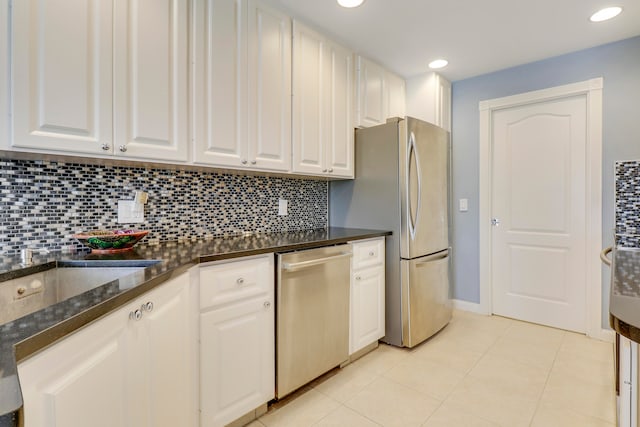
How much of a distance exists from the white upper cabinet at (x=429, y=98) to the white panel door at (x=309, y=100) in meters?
1.15

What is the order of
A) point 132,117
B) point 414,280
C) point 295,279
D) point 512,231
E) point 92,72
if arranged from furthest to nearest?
point 512,231
point 414,280
point 295,279
point 132,117
point 92,72

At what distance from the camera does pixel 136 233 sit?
1.50 m

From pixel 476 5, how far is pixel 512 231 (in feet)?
6.51

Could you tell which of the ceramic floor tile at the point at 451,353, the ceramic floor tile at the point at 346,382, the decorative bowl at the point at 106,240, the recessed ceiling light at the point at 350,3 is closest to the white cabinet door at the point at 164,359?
the decorative bowl at the point at 106,240

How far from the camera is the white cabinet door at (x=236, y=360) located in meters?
1.38

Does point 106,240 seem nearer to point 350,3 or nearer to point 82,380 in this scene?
point 82,380

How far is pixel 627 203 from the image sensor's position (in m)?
2.38

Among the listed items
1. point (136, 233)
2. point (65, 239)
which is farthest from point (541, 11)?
point (65, 239)

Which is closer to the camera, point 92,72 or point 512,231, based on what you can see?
point 92,72

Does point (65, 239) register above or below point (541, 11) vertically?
below

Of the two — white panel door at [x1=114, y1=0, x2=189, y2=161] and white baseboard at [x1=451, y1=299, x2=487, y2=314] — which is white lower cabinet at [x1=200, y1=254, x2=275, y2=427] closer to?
white panel door at [x1=114, y1=0, x2=189, y2=161]

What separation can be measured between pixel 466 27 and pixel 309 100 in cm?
125

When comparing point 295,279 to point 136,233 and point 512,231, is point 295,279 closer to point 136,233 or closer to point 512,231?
point 136,233

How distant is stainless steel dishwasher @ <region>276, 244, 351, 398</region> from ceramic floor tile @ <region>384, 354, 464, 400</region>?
38cm
